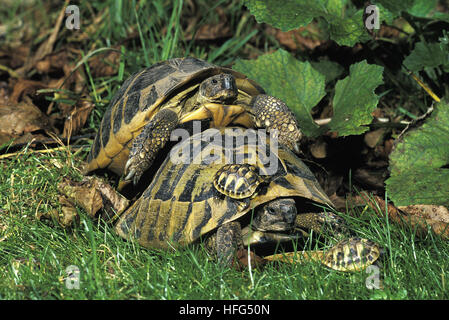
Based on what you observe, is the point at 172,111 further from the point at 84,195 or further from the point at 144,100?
the point at 84,195

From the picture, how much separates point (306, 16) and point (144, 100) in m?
1.45

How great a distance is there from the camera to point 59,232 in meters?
3.42

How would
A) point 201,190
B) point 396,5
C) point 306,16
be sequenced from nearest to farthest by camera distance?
point 201,190
point 306,16
point 396,5

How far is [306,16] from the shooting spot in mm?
4027

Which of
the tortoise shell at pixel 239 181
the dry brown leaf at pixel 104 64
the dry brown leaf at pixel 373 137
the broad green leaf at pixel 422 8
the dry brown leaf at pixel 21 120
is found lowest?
the tortoise shell at pixel 239 181

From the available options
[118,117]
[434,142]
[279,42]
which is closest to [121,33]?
[279,42]

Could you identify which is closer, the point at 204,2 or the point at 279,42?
the point at 279,42

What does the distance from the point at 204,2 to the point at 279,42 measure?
3.78ft

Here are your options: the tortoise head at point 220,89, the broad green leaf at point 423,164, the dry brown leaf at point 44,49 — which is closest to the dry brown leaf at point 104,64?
the dry brown leaf at point 44,49

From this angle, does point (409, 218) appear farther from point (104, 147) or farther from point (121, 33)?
point (121, 33)

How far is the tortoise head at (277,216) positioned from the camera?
300cm

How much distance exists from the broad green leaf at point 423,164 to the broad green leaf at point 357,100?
0.37 m

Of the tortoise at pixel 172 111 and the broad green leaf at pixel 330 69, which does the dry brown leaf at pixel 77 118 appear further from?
the broad green leaf at pixel 330 69

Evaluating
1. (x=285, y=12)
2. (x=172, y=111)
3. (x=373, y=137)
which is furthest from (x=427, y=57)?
(x=172, y=111)
